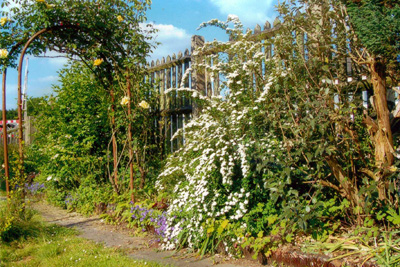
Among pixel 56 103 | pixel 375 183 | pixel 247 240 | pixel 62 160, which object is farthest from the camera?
pixel 56 103

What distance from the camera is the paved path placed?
12.0ft

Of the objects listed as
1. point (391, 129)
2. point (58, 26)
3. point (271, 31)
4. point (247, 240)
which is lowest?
point (247, 240)

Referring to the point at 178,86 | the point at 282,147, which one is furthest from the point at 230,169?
the point at 178,86

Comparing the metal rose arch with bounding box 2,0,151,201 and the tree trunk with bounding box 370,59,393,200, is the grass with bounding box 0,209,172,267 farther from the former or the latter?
the tree trunk with bounding box 370,59,393,200

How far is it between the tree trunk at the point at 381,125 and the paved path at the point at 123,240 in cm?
143

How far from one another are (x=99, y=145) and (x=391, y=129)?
16.0 feet

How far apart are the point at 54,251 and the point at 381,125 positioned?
11.5ft

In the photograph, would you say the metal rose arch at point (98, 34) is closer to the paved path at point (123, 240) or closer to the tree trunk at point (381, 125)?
the paved path at point (123, 240)

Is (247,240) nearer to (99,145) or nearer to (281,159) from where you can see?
(281,159)

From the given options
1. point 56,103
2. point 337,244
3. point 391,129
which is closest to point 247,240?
point 337,244

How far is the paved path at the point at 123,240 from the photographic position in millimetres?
3652

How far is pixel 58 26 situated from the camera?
→ 598cm

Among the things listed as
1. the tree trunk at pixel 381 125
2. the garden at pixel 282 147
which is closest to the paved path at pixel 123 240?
the garden at pixel 282 147

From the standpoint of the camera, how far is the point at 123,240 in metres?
4.60
